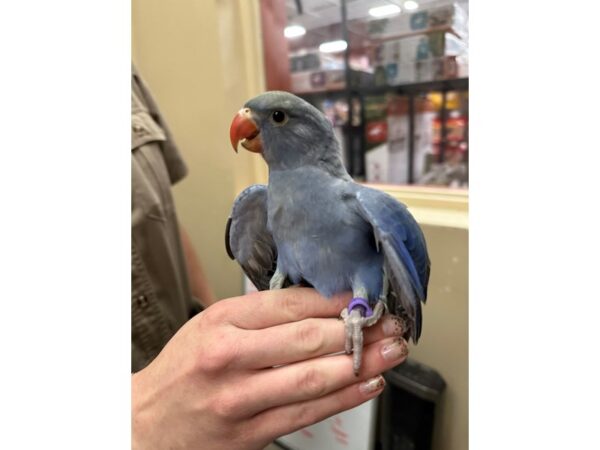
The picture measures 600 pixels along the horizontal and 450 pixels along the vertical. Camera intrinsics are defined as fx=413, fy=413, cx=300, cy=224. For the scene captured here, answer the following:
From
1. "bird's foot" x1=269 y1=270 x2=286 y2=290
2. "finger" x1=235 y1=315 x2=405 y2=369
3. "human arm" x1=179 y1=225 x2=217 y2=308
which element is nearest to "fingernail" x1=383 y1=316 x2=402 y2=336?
"finger" x1=235 y1=315 x2=405 y2=369

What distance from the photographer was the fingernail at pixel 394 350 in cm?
36

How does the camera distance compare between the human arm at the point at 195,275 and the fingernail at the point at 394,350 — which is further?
the human arm at the point at 195,275

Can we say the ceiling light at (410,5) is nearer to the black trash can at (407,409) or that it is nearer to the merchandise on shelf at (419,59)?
the merchandise on shelf at (419,59)

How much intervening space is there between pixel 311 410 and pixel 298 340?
0.26ft

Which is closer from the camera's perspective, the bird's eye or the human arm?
the bird's eye

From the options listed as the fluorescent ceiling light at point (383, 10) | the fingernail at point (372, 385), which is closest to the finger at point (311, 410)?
the fingernail at point (372, 385)

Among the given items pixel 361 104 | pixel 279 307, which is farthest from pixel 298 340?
pixel 361 104

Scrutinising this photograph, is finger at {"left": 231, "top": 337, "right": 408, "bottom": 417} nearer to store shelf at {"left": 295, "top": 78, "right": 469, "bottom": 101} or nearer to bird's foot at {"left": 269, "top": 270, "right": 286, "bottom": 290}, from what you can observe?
bird's foot at {"left": 269, "top": 270, "right": 286, "bottom": 290}

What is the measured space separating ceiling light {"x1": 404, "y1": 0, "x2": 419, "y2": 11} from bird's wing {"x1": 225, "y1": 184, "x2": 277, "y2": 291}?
22 centimetres

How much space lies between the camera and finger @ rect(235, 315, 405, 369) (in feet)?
1.18

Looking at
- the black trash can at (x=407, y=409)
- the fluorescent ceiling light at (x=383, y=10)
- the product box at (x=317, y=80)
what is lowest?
the black trash can at (x=407, y=409)

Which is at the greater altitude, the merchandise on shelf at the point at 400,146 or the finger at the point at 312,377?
the merchandise on shelf at the point at 400,146

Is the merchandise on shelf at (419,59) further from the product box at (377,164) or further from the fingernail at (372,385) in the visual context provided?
the fingernail at (372,385)
